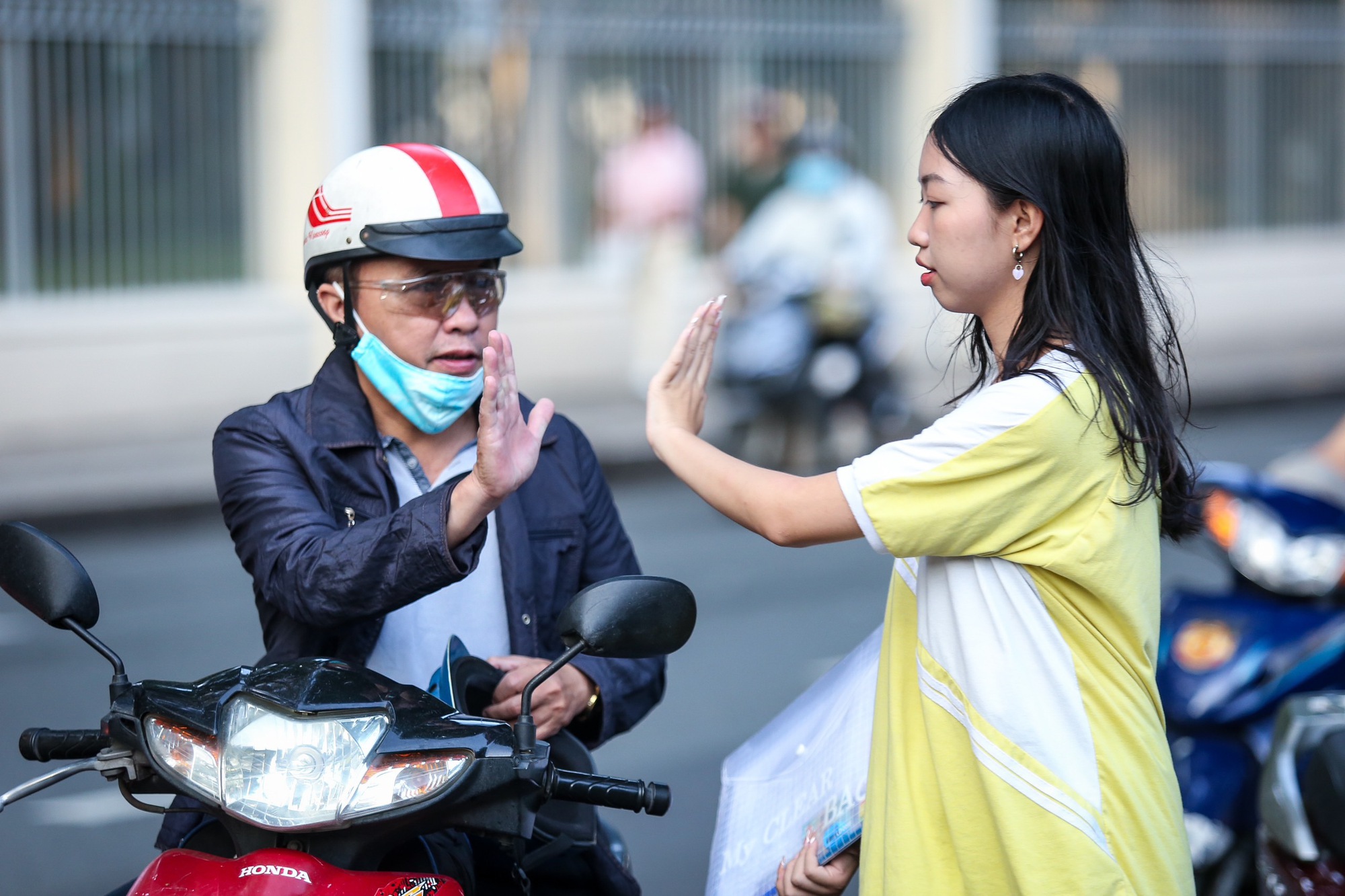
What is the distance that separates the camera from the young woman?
198cm

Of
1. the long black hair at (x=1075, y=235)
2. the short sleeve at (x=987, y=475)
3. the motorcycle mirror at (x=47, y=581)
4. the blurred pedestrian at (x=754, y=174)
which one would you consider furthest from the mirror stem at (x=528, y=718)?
the blurred pedestrian at (x=754, y=174)

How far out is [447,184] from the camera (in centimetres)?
255

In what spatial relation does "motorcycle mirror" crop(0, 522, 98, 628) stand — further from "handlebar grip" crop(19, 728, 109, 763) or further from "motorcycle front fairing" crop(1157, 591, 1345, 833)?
"motorcycle front fairing" crop(1157, 591, 1345, 833)

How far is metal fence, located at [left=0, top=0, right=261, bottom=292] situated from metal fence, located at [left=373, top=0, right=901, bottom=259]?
54.2 inches

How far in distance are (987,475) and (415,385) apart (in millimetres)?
1007

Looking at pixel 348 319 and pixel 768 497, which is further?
pixel 348 319

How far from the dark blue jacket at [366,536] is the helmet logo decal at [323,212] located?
0.23 m

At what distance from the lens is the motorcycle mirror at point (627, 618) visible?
6.52 feet

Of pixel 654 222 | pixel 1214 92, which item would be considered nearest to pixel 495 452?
pixel 654 222

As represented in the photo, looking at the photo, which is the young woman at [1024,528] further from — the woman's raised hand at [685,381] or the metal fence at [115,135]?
the metal fence at [115,135]

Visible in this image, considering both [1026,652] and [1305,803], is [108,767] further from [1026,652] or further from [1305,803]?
[1305,803]

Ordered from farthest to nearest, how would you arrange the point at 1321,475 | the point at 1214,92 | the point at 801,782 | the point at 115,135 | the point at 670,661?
1. the point at 1214,92
2. the point at 115,135
3. the point at 670,661
4. the point at 1321,475
5. the point at 801,782

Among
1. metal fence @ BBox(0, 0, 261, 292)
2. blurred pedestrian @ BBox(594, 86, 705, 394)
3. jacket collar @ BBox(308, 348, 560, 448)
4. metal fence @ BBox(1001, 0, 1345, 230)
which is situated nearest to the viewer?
jacket collar @ BBox(308, 348, 560, 448)

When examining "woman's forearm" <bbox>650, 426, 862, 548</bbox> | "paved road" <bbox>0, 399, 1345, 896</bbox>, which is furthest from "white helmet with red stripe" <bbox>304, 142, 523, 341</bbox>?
"paved road" <bbox>0, 399, 1345, 896</bbox>
